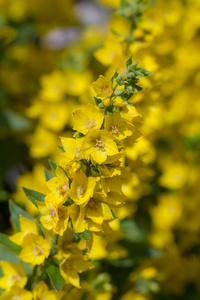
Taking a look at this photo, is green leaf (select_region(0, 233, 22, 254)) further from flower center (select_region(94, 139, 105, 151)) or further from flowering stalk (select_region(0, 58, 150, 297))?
flower center (select_region(94, 139, 105, 151))

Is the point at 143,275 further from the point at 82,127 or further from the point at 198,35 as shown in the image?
the point at 198,35

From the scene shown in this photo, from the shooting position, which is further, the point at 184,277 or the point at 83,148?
the point at 184,277

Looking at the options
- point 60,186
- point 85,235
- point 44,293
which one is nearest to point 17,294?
point 44,293

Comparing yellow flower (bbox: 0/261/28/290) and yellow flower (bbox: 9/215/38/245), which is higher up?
yellow flower (bbox: 9/215/38/245)

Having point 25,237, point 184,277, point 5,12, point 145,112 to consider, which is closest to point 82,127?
point 25,237

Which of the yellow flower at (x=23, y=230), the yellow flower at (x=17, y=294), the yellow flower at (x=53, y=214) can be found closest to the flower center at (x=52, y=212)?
A: the yellow flower at (x=53, y=214)

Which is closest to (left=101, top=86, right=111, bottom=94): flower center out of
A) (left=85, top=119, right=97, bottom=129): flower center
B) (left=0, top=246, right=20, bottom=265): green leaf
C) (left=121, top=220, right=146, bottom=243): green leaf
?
(left=85, top=119, right=97, bottom=129): flower center
